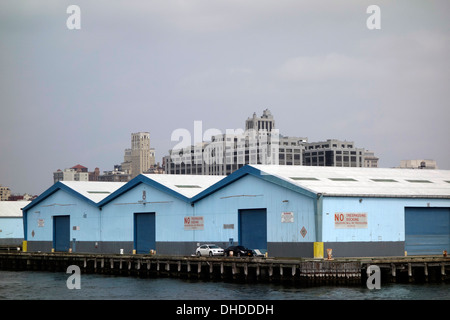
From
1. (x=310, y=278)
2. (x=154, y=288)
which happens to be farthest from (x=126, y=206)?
(x=310, y=278)

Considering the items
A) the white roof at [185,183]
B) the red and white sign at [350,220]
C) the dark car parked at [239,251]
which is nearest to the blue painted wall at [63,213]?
the white roof at [185,183]

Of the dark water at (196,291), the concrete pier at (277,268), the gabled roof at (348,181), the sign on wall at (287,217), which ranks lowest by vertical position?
the dark water at (196,291)

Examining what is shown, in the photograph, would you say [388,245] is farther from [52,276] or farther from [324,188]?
[52,276]

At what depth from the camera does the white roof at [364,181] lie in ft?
235

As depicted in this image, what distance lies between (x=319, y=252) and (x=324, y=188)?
225 inches

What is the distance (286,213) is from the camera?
235 ft

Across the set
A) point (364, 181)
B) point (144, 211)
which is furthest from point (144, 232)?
point (364, 181)

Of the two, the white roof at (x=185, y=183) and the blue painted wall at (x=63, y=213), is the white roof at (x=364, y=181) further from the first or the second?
the blue painted wall at (x=63, y=213)

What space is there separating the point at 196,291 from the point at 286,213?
550 inches

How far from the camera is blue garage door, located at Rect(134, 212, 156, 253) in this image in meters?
87.9

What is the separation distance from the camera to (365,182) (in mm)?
76562

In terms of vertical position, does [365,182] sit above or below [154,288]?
above

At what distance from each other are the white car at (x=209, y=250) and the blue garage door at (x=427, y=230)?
16.8 metres
